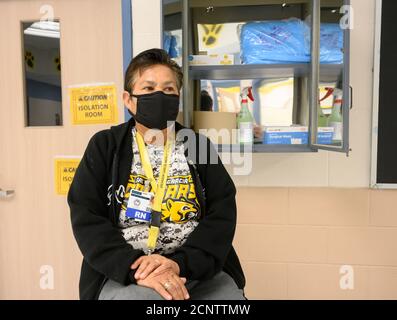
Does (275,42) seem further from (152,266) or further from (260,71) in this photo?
(152,266)

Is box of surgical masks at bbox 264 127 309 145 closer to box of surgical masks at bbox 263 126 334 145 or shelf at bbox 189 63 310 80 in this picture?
box of surgical masks at bbox 263 126 334 145

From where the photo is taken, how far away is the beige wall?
166 centimetres

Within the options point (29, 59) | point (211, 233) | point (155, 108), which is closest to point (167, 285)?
point (211, 233)

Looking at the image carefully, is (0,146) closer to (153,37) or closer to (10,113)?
(10,113)

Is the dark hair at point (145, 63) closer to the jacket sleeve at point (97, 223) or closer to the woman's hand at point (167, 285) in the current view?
the jacket sleeve at point (97, 223)

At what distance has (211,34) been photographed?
1.65m

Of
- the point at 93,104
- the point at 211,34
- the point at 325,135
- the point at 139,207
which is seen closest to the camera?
the point at 139,207

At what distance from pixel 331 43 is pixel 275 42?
0.25 meters

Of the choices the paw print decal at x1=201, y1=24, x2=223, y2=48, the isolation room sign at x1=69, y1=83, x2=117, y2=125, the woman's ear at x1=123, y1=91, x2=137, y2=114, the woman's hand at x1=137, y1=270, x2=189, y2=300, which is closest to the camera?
the woman's hand at x1=137, y1=270, x2=189, y2=300

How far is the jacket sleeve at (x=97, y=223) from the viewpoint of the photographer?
1.03m

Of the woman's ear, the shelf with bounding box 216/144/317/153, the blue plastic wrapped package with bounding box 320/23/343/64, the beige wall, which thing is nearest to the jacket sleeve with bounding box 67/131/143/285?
the woman's ear

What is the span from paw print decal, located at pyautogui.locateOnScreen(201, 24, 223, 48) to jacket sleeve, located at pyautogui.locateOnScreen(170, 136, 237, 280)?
2.18 feet
